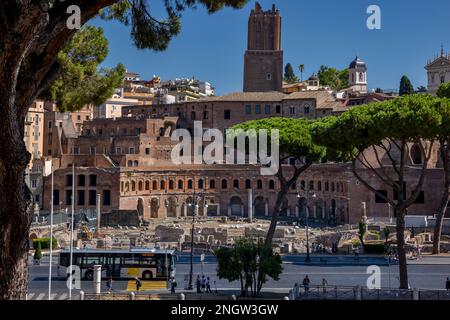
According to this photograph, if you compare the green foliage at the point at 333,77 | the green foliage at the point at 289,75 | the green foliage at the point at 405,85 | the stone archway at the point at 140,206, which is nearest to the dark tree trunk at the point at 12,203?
the stone archway at the point at 140,206

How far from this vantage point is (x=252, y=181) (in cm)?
5409

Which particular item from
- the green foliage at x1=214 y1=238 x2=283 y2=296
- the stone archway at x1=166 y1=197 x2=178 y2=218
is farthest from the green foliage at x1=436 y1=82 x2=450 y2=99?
the stone archway at x1=166 y1=197 x2=178 y2=218

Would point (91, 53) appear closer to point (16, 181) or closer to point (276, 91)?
point (16, 181)

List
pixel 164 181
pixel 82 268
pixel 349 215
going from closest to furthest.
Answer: pixel 82 268
pixel 349 215
pixel 164 181

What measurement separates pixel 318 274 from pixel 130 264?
7136 mm

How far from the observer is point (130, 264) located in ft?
74.4

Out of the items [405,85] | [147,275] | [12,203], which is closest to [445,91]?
[147,275]

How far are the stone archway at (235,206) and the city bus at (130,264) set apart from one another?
1260 inches

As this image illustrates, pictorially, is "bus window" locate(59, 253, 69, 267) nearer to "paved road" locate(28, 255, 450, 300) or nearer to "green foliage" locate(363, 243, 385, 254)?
"paved road" locate(28, 255, 450, 300)

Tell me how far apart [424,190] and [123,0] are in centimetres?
3135

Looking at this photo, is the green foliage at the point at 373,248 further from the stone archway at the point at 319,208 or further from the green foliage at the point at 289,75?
the green foliage at the point at 289,75

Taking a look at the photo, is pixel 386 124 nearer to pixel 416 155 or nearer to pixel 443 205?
A: pixel 443 205
